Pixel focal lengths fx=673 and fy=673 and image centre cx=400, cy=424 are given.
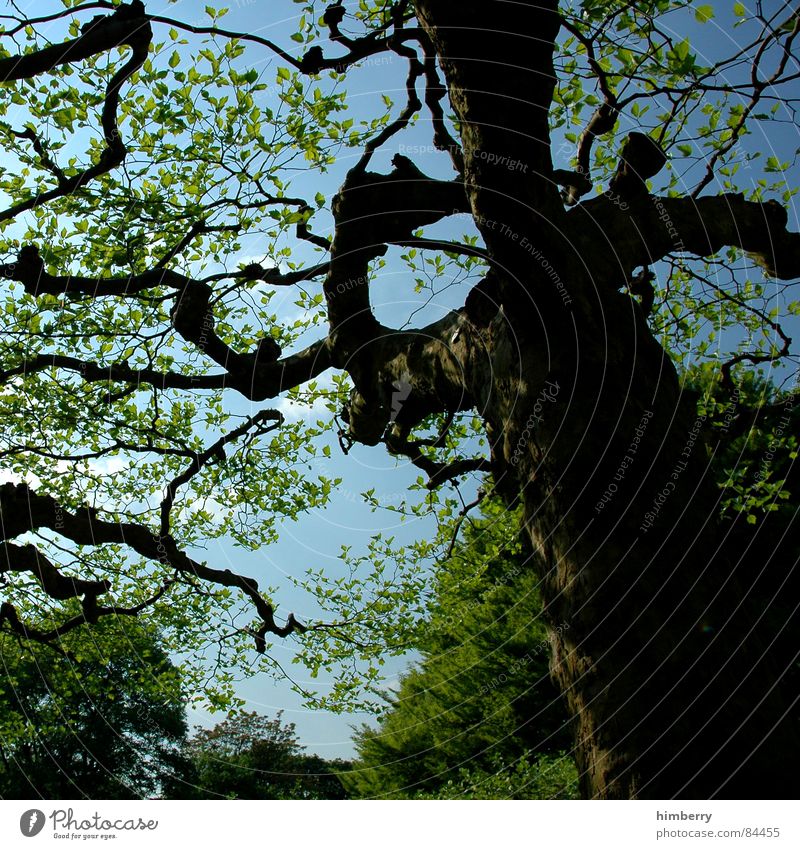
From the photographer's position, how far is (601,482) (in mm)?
4340

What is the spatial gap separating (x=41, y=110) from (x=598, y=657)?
315 inches

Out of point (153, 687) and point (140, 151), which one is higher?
point (140, 151)

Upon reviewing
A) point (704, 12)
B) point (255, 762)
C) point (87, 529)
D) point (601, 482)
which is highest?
point (704, 12)

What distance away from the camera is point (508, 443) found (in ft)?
16.4

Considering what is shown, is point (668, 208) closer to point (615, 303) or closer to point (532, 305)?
point (615, 303)

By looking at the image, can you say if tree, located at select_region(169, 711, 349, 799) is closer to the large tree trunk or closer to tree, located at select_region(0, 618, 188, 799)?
tree, located at select_region(0, 618, 188, 799)

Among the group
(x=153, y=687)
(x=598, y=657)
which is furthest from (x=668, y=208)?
(x=153, y=687)
